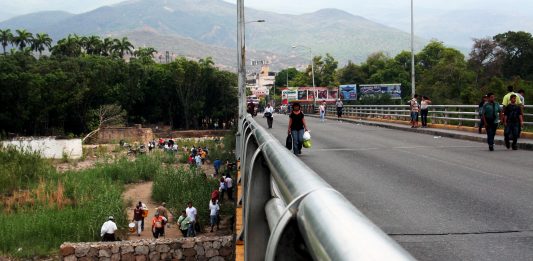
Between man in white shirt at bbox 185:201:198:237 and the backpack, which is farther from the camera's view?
man in white shirt at bbox 185:201:198:237

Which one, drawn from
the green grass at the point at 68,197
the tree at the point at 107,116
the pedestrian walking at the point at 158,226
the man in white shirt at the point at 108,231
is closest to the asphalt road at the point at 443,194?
the pedestrian walking at the point at 158,226

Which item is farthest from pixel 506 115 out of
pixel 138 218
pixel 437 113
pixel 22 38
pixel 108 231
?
pixel 22 38

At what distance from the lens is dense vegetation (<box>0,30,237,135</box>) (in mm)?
74938

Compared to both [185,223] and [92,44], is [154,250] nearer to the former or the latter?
[185,223]

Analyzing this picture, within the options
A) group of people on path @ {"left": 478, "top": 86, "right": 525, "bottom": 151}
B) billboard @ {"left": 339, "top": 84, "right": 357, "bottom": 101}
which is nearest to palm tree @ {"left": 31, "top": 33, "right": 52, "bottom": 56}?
billboard @ {"left": 339, "top": 84, "right": 357, "bottom": 101}

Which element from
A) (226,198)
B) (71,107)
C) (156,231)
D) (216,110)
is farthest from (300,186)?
(216,110)

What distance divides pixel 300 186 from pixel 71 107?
8440 cm

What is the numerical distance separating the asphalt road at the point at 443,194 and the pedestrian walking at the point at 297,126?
52 centimetres

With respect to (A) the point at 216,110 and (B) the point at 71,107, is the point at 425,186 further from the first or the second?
(A) the point at 216,110

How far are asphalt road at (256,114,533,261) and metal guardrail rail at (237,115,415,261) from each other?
373cm

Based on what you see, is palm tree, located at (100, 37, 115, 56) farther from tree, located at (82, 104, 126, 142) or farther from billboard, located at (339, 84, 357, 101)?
billboard, located at (339, 84, 357, 101)

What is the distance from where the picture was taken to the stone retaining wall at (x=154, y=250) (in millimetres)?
26344

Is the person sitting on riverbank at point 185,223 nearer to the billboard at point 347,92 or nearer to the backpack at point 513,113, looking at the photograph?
the backpack at point 513,113

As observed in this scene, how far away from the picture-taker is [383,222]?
28.5 feet
